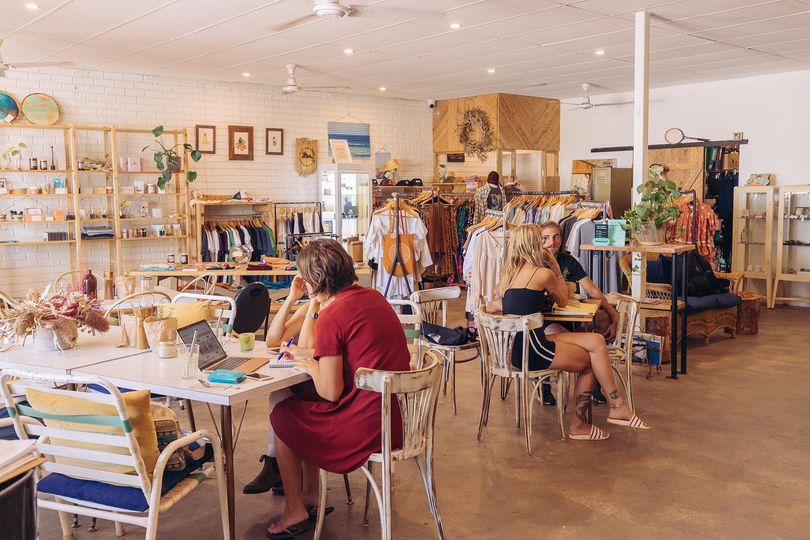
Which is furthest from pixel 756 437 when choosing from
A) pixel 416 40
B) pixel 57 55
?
pixel 57 55

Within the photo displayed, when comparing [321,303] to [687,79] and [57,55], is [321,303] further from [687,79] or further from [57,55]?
[687,79]

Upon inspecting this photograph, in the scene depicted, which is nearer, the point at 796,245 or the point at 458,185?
the point at 796,245

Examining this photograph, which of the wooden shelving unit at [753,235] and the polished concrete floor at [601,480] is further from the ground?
the wooden shelving unit at [753,235]

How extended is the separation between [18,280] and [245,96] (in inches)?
149

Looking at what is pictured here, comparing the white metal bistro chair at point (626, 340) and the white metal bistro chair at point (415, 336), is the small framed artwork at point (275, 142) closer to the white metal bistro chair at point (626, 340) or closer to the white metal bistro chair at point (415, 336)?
the white metal bistro chair at point (415, 336)

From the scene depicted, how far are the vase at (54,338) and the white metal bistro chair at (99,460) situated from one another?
0.79m

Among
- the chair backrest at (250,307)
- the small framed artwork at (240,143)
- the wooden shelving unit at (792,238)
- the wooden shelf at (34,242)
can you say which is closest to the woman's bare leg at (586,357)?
the chair backrest at (250,307)

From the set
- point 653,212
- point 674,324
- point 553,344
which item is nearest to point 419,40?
point 653,212

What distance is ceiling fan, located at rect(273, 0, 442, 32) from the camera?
573cm

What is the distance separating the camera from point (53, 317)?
3.61 metres

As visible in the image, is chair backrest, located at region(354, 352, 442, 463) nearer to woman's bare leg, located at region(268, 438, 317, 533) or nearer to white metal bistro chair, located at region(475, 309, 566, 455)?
woman's bare leg, located at region(268, 438, 317, 533)

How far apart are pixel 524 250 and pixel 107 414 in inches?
113

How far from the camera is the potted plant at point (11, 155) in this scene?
860cm

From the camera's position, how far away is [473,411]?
17.5 feet
